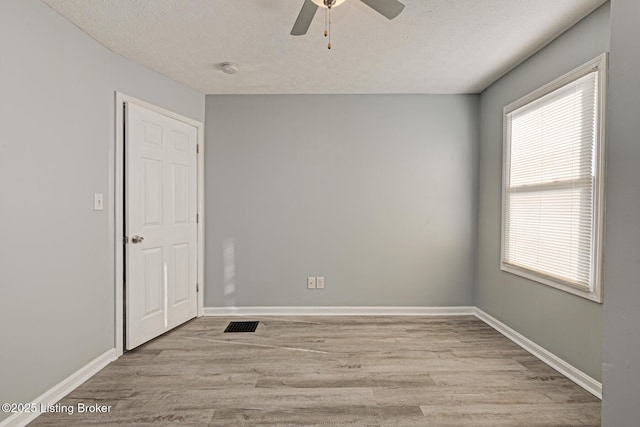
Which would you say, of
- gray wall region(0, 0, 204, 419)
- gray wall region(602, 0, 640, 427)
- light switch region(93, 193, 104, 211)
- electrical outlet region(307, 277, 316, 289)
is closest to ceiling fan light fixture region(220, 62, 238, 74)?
gray wall region(0, 0, 204, 419)

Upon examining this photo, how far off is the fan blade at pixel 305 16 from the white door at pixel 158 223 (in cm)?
171

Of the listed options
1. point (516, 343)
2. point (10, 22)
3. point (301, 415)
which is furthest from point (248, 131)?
point (516, 343)

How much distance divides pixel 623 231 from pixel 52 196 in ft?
9.03

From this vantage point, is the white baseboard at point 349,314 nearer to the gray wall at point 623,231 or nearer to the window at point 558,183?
the window at point 558,183

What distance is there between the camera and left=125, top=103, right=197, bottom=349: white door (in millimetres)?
2766

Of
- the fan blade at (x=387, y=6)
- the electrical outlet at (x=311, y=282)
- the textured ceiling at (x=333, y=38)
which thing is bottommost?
the electrical outlet at (x=311, y=282)

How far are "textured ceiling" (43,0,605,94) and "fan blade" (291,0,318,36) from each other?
23 cm

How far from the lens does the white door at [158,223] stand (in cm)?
277

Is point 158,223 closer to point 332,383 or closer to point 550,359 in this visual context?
point 332,383

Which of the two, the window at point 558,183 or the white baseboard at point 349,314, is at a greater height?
the window at point 558,183

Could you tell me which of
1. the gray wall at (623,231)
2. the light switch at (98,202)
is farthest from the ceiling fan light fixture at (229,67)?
the gray wall at (623,231)

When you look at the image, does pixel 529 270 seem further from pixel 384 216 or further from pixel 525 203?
pixel 384 216

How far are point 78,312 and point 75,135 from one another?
1.26 metres

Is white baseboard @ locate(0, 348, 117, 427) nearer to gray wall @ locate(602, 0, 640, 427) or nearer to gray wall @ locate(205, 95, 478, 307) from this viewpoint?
gray wall @ locate(205, 95, 478, 307)
